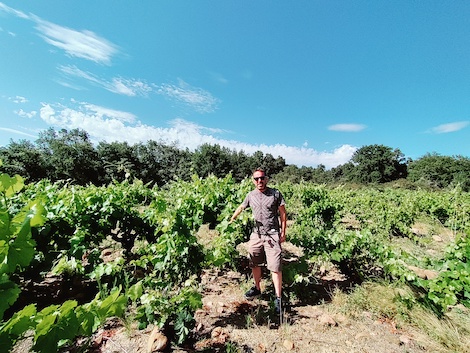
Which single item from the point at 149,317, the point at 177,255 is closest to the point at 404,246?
the point at 177,255

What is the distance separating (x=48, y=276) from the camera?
4.68m

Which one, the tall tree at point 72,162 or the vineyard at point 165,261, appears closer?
the vineyard at point 165,261

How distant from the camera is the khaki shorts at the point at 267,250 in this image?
3.57m

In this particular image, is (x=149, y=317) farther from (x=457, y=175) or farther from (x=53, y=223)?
(x=457, y=175)

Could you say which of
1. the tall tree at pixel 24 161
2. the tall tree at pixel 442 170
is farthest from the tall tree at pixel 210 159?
the tall tree at pixel 442 170

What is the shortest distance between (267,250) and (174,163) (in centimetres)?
5338

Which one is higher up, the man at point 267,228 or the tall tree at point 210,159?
the tall tree at point 210,159

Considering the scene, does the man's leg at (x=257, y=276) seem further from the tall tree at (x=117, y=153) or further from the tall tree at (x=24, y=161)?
the tall tree at (x=117, y=153)

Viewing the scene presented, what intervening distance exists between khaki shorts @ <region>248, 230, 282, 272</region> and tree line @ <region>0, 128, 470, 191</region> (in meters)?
23.0

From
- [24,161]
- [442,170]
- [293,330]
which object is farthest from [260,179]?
[442,170]

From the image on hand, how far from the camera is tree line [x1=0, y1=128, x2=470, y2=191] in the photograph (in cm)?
3506

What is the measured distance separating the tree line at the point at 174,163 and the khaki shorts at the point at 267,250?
75.4ft

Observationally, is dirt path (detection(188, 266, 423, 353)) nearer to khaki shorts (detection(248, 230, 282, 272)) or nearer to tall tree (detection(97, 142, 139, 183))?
khaki shorts (detection(248, 230, 282, 272))

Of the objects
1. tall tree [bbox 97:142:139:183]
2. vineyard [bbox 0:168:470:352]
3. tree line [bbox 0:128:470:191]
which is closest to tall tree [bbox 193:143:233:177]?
tree line [bbox 0:128:470:191]
